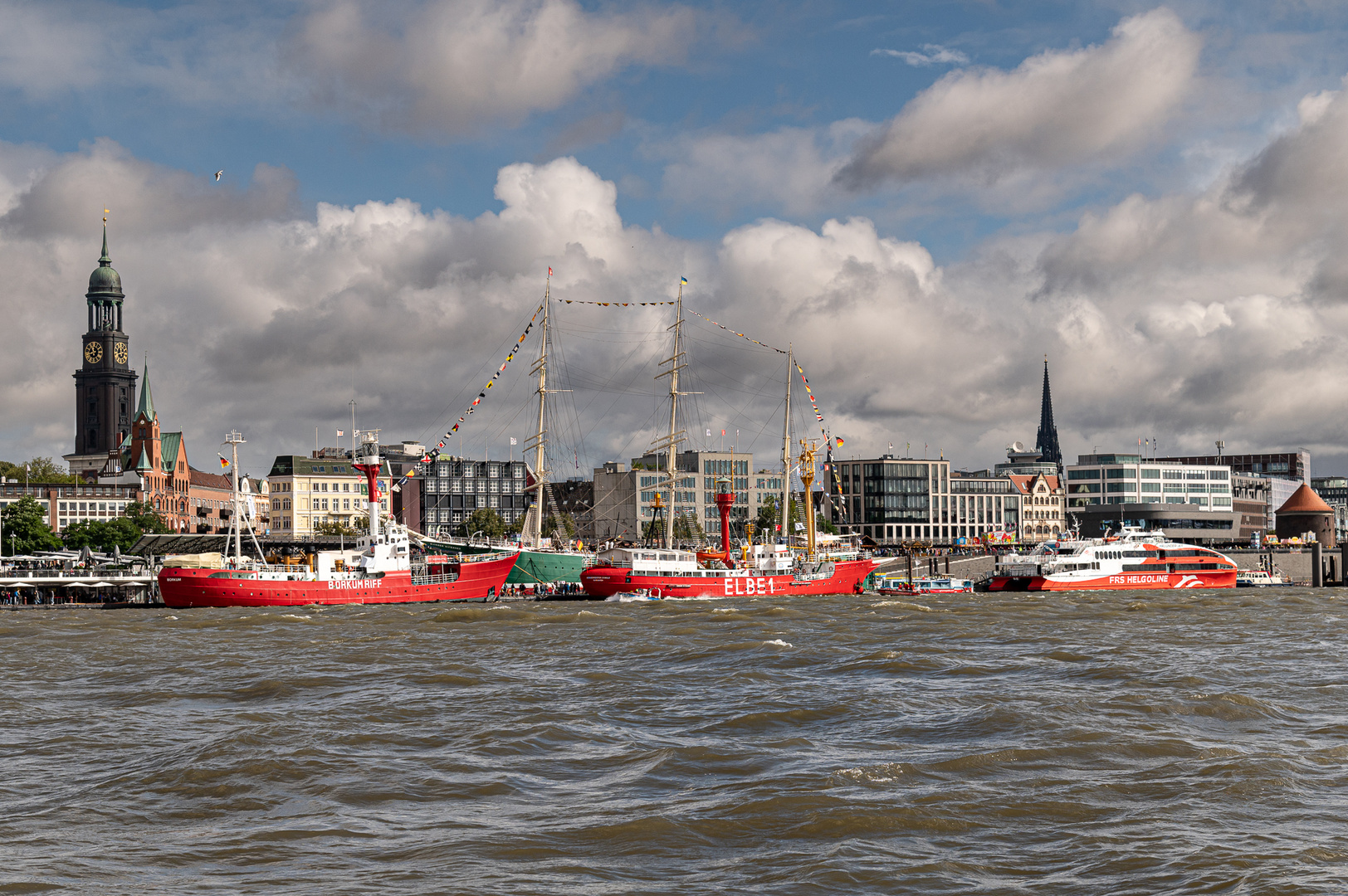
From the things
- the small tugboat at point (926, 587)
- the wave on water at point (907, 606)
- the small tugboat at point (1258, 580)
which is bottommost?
the small tugboat at point (1258, 580)

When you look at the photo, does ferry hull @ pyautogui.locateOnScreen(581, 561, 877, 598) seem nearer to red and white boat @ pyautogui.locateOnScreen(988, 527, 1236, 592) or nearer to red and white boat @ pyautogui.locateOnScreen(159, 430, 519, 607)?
red and white boat @ pyautogui.locateOnScreen(159, 430, 519, 607)

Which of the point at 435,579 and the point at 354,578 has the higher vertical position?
the point at 354,578

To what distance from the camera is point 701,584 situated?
9788cm

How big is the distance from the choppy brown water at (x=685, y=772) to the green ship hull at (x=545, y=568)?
2522 inches

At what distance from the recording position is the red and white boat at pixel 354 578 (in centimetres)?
8981

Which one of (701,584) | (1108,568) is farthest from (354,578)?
(1108,568)

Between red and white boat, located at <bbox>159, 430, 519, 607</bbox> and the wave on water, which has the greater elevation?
red and white boat, located at <bbox>159, 430, 519, 607</bbox>

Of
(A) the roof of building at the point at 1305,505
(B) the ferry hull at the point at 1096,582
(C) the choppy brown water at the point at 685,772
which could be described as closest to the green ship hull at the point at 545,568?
(B) the ferry hull at the point at 1096,582

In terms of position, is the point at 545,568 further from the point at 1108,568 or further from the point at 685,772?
the point at 685,772

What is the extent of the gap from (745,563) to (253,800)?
83.9 metres

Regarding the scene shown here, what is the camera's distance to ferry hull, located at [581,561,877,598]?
9588 cm

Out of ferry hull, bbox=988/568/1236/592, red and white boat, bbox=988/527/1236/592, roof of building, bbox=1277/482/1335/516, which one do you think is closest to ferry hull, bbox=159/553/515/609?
ferry hull, bbox=988/568/1236/592

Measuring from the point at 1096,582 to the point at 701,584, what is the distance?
4006cm

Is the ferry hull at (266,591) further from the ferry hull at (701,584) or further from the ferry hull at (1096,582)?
the ferry hull at (1096,582)
